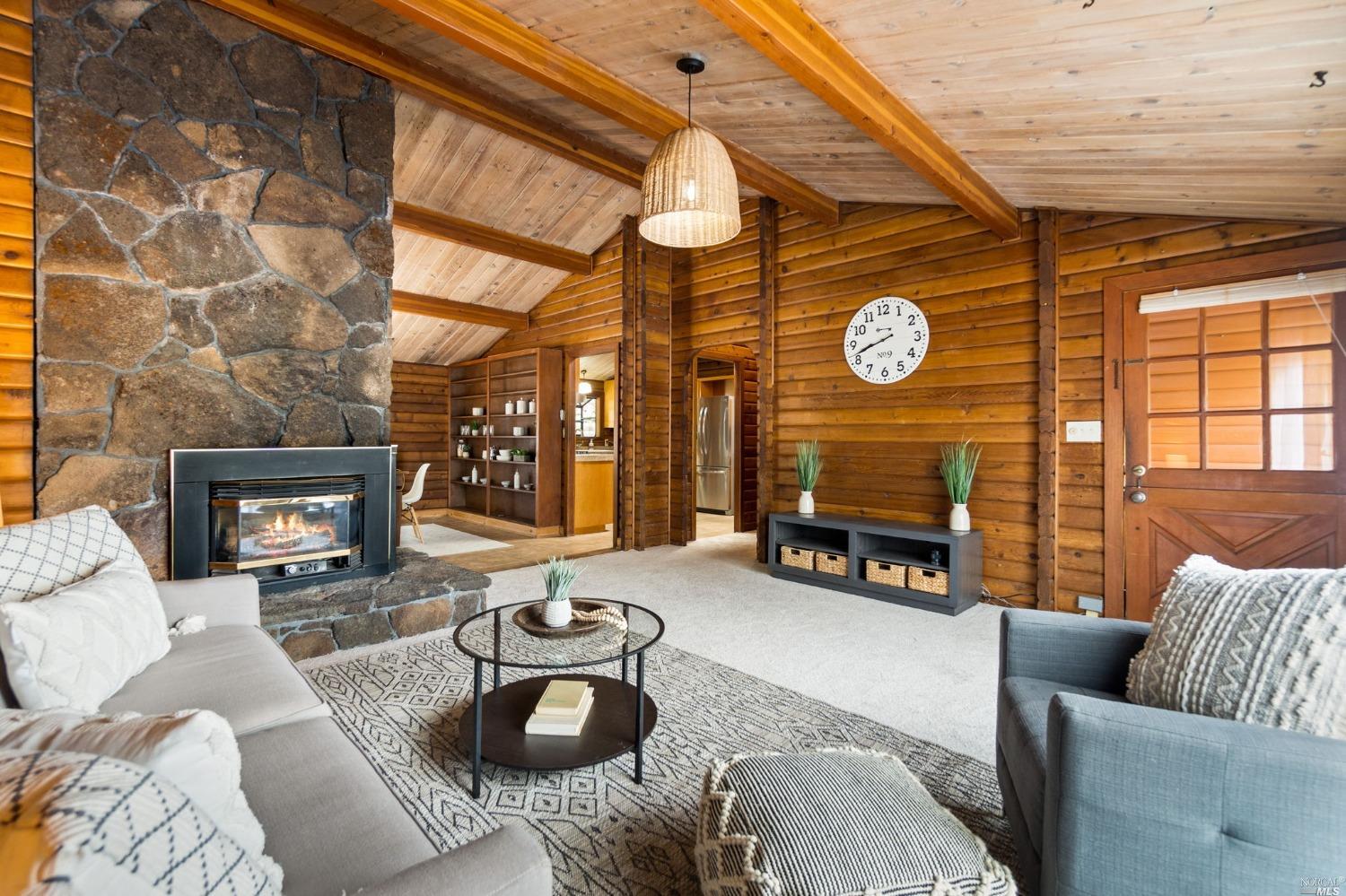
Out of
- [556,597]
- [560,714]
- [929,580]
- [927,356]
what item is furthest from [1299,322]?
[560,714]

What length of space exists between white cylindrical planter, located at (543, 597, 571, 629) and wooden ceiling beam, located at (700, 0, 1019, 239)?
2.14 meters

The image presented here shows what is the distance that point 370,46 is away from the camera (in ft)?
11.6

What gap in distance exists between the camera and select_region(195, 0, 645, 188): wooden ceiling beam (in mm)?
3234

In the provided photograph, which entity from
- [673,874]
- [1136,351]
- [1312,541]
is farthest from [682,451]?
[673,874]

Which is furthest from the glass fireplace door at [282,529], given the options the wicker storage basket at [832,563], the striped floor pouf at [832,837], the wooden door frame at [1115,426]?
the wooden door frame at [1115,426]

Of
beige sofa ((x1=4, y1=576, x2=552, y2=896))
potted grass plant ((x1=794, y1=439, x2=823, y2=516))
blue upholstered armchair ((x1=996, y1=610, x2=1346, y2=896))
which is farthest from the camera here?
potted grass plant ((x1=794, y1=439, x2=823, y2=516))

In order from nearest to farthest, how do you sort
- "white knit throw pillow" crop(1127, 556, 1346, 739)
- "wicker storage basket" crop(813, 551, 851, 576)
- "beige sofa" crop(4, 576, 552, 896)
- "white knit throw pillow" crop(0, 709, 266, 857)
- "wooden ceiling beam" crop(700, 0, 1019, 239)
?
"white knit throw pillow" crop(0, 709, 266, 857) → "beige sofa" crop(4, 576, 552, 896) → "white knit throw pillow" crop(1127, 556, 1346, 739) → "wooden ceiling beam" crop(700, 0, 1019, 239) → "wicker storage basket" crop(813, 551, 851, 576)

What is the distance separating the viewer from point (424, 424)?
897 cm

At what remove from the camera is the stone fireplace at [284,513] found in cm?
306

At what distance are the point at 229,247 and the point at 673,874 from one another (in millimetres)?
3540

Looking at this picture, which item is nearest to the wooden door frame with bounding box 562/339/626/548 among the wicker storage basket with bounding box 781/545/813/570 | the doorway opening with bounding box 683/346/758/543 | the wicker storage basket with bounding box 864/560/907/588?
the doorway opening with bounding box 683/346/758/543

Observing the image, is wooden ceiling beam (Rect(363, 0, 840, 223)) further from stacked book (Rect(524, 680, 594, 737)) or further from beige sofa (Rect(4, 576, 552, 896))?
stacked book (Rect(524, 680, 594, 737))

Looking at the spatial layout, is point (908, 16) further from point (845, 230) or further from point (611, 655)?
point (845, 230)

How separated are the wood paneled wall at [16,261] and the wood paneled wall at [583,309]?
14.2 ft
